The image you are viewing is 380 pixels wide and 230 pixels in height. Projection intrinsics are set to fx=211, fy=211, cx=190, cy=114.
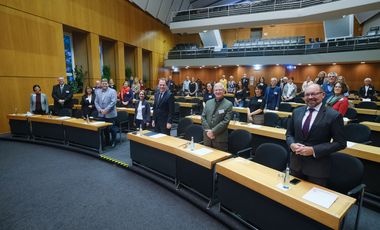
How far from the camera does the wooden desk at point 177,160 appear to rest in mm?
2719

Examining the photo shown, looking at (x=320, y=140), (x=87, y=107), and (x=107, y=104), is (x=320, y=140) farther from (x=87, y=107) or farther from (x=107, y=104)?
(x=87, y=107)

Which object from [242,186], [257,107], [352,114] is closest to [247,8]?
[352,114]

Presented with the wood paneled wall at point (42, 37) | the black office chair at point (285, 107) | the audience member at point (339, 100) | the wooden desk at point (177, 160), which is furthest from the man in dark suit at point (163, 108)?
the wood paneled wall at point (42, 37)

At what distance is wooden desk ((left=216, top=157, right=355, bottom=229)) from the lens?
1.65 meters

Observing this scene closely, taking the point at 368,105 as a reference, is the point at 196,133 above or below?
below

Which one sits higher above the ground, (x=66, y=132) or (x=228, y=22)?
(x=228, y=22)

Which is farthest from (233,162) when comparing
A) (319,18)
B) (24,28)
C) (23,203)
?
(319,18)

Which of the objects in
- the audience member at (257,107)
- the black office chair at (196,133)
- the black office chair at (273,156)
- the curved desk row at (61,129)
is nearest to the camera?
the black office chair at (273,156)

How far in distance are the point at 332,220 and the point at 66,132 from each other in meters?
5.44

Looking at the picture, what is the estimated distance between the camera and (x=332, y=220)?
1532 millimetres

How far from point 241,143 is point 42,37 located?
7.92 m

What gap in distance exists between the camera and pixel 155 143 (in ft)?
11.2

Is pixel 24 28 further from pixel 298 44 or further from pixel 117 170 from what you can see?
pixel 298 44

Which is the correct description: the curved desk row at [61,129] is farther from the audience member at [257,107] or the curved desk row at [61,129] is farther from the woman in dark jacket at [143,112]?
the audience member at [257,107]
